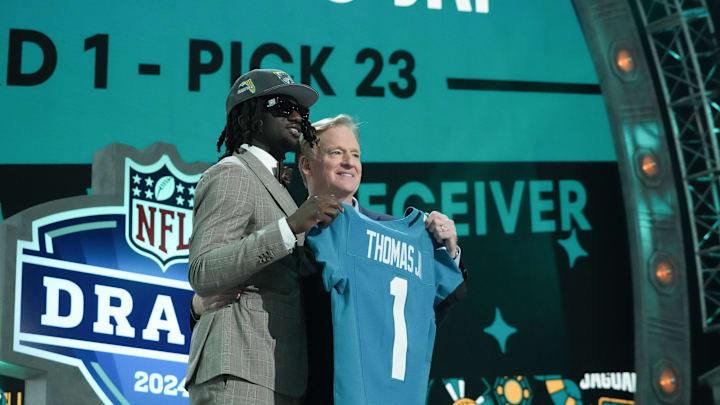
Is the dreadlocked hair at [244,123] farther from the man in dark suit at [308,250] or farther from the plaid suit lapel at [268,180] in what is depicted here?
the man in dark suit at [308,250]

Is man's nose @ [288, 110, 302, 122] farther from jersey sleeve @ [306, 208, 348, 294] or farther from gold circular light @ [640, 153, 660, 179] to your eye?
gold circular light @ [640, 153, 660, 179]

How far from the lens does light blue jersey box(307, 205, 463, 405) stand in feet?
5.82

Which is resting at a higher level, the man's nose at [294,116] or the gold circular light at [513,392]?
the man's nose at [294,116]

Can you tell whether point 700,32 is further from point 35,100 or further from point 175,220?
point 35,100

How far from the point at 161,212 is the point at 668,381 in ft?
11.2

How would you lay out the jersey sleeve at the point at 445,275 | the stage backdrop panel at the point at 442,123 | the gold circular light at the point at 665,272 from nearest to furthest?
the jersey sleeve at the point at 445,275, the stage backdrop panel at the point at 442,123, the gold circular light at the point at 665,272

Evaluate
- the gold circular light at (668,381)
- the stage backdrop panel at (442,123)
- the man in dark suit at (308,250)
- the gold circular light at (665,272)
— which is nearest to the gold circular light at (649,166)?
the stage backdrop panel at (442,123)

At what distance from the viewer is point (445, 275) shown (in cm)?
211

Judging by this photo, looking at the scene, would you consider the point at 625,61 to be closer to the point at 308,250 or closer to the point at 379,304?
the point at 379,304

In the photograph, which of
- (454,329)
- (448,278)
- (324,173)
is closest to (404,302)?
(448,278)

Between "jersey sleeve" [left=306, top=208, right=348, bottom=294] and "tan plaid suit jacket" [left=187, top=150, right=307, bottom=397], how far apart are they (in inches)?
2.9

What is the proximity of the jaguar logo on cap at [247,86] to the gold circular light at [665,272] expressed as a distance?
4069 millimetres

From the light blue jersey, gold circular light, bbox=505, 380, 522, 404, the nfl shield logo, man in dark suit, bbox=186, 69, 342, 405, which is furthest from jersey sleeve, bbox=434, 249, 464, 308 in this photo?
gold circular light, bbox=505, 380, 522, 404

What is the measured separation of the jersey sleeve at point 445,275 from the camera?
210 centimetres
